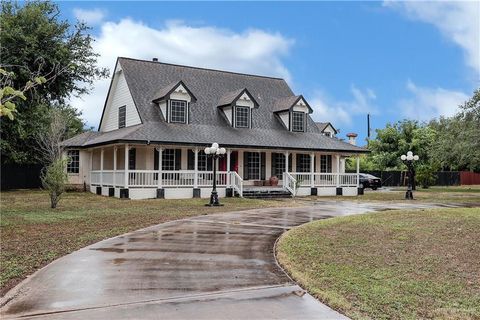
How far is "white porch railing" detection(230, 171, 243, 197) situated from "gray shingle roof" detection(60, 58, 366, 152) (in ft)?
5.67

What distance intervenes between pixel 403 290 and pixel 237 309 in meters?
2.32

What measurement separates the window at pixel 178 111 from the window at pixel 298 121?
758cm

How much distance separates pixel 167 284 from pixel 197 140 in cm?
1847

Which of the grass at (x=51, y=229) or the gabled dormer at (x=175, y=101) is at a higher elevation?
the gabled dormer at (x=175, y=101)

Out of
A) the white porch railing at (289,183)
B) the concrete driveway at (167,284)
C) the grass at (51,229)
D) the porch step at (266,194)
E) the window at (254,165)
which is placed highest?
the window at (254,165)

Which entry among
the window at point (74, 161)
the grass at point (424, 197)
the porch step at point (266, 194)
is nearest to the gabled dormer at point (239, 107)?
the porch step at point (266, 194)

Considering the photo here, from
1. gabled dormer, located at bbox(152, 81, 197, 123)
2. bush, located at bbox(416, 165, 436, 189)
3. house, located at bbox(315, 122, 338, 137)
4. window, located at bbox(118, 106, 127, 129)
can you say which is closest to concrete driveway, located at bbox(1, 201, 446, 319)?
gabled dormer, located at bbox(152, 81, 197, 123)

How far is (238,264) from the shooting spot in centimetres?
755

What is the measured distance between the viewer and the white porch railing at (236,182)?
2494 centimetres

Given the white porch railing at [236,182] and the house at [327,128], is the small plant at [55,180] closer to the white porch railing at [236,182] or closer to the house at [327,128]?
the white porch railing at [236,182]

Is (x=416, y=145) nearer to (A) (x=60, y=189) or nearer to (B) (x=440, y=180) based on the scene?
(B) (x=440, y=180)

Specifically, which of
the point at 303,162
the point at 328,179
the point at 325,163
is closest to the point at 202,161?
the point at 303,162

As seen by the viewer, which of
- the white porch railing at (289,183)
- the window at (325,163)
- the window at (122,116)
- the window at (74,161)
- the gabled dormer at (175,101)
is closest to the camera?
the gabled dormer at (175,101)

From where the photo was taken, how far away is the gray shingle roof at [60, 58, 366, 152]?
987 inches
